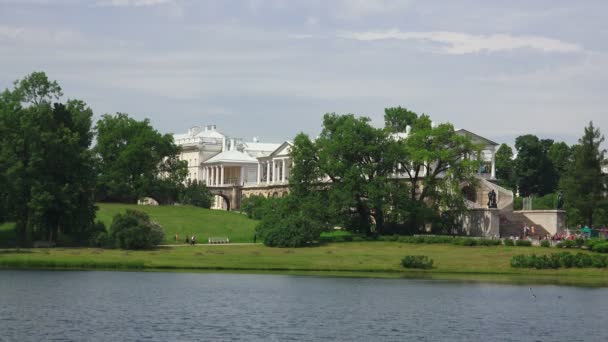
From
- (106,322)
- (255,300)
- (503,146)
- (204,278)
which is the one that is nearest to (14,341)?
(106,322)

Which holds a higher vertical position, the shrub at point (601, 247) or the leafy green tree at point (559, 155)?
the leafy green tree at point (559, 155)

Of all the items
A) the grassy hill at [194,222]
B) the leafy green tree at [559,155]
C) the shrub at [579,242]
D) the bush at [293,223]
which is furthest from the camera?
the leafy green tree at [559,155]

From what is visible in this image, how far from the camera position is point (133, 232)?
96.6 meters

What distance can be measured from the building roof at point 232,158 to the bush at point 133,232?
9301 cm

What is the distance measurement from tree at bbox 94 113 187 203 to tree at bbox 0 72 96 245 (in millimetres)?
36203

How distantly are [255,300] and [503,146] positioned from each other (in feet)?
414

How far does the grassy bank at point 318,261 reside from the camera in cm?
8281

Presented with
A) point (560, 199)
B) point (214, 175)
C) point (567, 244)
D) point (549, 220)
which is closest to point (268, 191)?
point (214, 175)

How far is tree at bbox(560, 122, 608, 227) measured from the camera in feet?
366

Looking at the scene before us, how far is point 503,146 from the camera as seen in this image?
18062 centimetres

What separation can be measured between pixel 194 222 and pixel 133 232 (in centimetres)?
2652

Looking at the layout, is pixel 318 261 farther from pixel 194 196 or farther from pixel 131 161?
pixel 194 196

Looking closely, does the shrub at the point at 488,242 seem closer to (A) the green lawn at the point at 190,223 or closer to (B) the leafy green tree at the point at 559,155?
(A) the green lawn at the point at 190,223

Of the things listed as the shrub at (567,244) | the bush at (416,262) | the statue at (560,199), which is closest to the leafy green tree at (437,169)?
the statue at (560,199)
